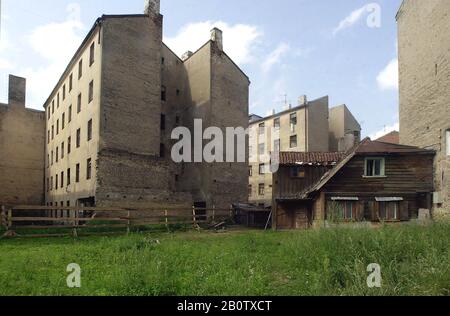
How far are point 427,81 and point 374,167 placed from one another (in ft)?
22.8

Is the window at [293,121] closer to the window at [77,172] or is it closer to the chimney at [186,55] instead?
the chimney at [186,55]

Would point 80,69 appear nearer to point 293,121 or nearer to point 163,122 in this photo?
point 163,122

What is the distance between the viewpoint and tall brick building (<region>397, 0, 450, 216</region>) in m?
21.5

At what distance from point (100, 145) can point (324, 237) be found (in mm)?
19732

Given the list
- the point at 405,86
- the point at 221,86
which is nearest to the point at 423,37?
the point at 405,86

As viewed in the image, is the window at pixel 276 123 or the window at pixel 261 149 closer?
the window at pixel 276 123

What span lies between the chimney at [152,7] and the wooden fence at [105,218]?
55.8ft

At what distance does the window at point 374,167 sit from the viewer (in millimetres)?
23422

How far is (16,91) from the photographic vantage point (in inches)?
1533

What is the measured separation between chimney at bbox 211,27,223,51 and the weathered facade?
74.2 feet

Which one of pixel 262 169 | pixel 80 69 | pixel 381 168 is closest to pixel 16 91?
pixel 80 69

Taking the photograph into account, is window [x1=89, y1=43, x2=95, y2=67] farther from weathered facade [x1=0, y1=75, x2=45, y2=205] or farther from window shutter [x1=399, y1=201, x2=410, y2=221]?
window shutter [x1=399, y1=201, x2=410, y2=221]

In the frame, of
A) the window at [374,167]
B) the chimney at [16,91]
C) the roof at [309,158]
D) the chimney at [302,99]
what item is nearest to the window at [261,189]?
the chimney at [302,99]

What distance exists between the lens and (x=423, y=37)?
24.2m
